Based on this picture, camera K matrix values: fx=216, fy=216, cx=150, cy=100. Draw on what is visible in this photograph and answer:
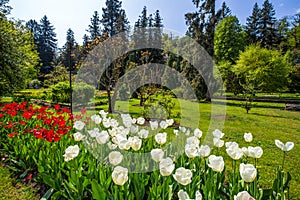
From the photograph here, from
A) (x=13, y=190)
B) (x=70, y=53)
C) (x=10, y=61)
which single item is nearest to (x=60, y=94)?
(x=10, y=61)

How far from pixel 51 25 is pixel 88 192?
51.5 m

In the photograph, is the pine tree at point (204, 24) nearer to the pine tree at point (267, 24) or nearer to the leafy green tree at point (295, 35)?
the leafy green tree at point (295, 35)

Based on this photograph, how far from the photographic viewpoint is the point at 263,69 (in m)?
15.8

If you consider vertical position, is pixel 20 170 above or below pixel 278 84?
below

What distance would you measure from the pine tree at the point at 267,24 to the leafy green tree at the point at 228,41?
7.17 meters

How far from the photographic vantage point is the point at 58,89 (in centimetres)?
1248

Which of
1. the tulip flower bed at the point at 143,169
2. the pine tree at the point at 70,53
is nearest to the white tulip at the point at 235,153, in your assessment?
the tulip flower bed at the point at 143,169

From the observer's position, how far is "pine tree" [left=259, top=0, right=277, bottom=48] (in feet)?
109

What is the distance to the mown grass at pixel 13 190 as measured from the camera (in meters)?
2.66

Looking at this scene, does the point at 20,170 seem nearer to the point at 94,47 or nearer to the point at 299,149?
the point at 299,149

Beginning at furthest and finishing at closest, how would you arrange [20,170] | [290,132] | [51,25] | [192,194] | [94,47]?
[51,25]
[94,47]
[290,132]
[20,170]
[192,194]

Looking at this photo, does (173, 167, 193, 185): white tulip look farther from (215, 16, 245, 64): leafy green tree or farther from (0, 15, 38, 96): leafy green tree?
(215, 16, 245, 64): leafy green tree

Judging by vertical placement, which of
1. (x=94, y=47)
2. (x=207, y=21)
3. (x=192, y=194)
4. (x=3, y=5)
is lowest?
(x=192, y=194)

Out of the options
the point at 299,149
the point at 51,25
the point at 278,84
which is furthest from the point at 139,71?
Result: the point at 51,25
